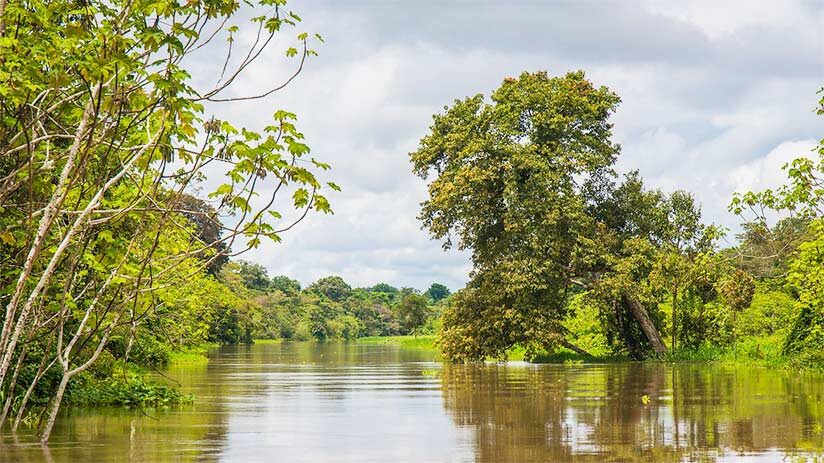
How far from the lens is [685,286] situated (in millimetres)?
44969

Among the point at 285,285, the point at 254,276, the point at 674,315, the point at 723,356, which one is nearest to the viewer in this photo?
the point at 723,356

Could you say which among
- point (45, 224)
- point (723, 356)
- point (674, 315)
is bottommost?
point (723, 356)

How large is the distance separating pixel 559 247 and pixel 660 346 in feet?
21.9

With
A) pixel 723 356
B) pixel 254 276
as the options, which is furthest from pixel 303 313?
pixel 723 356

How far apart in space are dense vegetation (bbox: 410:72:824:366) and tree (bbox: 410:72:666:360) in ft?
0.19

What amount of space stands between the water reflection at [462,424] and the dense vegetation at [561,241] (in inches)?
611

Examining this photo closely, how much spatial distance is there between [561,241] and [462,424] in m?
28.1

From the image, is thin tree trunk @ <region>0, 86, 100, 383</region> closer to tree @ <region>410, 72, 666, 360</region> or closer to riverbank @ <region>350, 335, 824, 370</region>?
riverbank @ <region>350, 335, 824, 370</region>

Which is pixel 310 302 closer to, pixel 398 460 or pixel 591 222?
pixel 591 222

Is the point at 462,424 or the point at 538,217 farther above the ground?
the point at 538,217

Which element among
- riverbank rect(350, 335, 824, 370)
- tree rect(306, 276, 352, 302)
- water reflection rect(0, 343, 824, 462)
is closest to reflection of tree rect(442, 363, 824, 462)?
water reflection rect(0, 343, 824, 462)

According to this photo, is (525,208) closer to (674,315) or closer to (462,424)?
(674,315)

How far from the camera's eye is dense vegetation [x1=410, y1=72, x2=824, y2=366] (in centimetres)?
4328

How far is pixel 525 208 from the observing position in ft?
142
